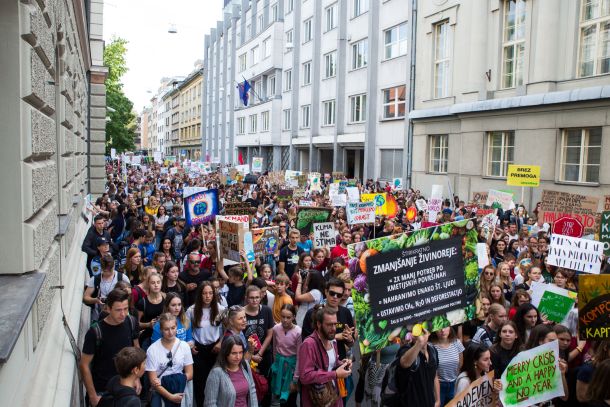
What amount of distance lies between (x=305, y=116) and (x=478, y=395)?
39567 millimetres

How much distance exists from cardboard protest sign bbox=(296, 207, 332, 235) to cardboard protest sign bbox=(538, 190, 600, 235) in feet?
17.7

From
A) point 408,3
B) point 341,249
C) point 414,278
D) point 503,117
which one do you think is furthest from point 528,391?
point 408,3

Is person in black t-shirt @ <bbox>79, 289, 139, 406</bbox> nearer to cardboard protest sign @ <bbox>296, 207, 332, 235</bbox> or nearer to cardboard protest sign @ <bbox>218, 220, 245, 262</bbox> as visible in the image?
cardboard protest sign @ <bbox>218, 220, 245, 262</bbox>

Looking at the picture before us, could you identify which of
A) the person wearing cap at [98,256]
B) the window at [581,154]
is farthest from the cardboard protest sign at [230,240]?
the window at [581,154]

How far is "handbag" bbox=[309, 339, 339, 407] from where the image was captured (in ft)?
17.9

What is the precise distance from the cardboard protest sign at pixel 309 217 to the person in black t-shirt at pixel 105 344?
747cm

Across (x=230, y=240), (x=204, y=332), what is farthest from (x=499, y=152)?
(x=204, y=332)

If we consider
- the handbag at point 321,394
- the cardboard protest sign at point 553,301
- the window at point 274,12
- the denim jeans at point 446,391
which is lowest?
the denim jeans at point 446,391

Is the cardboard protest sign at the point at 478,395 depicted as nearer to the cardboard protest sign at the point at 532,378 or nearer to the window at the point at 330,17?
the cardboard protest sign at the point at 532,378

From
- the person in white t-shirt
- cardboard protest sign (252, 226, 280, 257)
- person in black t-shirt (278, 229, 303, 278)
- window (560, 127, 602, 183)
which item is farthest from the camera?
window (560, 127, 602, 183)

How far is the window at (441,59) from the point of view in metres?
26.8

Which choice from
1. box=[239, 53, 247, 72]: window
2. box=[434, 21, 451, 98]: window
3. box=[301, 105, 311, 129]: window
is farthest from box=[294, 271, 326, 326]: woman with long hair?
box=[239, 53, 247, 72]: window

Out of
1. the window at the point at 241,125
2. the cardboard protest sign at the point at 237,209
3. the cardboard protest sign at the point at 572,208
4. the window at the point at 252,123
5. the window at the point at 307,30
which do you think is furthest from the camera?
the window at the point at 241,125

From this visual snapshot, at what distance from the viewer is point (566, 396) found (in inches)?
216
